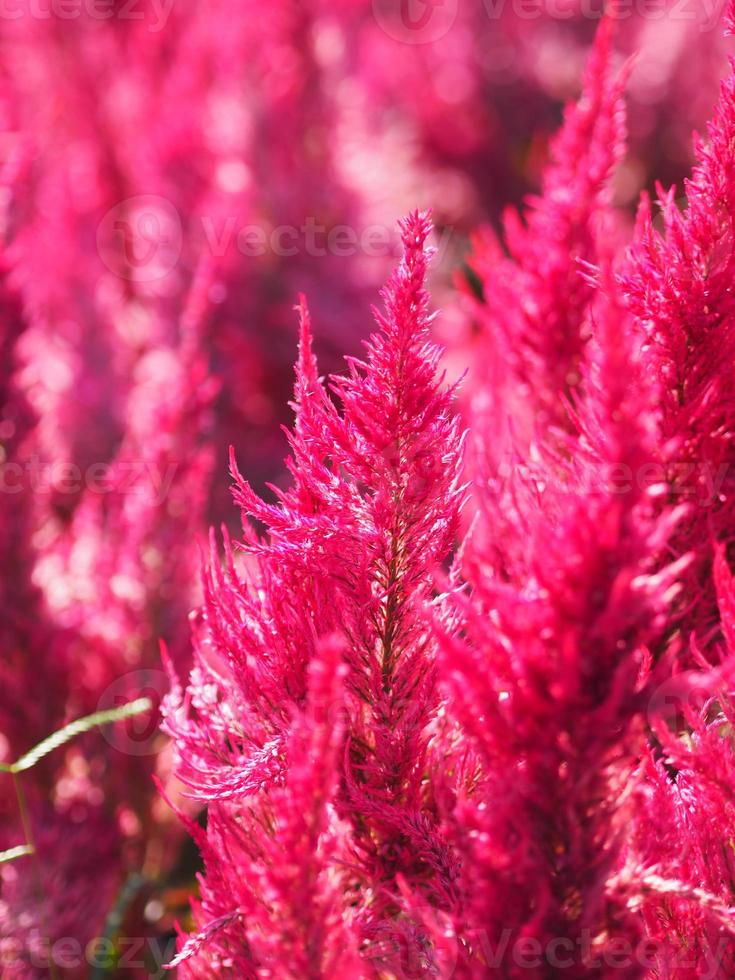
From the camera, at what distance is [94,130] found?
232cm

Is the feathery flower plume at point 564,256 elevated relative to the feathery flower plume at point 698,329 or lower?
elevated

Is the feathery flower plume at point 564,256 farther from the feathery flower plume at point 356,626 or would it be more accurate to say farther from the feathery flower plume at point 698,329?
the feathery flower plume at point 356,626

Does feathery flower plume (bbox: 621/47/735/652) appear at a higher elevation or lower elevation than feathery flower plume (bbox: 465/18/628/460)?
lower

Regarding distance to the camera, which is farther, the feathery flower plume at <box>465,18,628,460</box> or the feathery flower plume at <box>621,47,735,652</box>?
the feathery flower plume at <box>465,18,628,460</box>

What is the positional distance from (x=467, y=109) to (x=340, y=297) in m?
1.30

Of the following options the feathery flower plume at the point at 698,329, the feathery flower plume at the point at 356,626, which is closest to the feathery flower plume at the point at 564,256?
the feathery flower plume at the point at 698,329

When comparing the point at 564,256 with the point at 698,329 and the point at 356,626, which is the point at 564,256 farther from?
the point at 356,626

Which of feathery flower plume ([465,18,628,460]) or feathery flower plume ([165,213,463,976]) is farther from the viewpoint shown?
feathery flower plume ([465,18,628,460])

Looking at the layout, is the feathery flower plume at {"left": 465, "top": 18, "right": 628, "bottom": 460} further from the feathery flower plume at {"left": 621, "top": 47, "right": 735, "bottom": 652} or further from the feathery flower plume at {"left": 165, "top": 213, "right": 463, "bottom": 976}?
the feathery flower plume at {"left": 165, "top": 213, "right": 463, "bottom": 976}

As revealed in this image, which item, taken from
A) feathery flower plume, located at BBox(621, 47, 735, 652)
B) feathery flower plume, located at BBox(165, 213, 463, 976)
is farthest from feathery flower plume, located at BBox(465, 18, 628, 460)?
feathery flower plume, located at BBox(165, 213, 463, 976)

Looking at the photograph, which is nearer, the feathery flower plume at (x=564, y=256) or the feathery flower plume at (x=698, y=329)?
the feathery flower plume at (x=698, y=329)

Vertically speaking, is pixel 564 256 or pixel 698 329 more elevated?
pixel 564 256

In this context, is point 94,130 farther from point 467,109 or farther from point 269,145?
point 467,109

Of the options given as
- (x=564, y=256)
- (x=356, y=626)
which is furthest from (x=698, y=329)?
(x=356, y=626)
